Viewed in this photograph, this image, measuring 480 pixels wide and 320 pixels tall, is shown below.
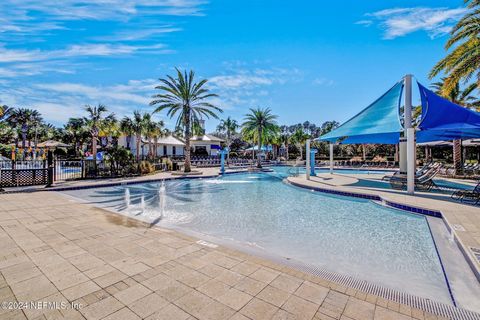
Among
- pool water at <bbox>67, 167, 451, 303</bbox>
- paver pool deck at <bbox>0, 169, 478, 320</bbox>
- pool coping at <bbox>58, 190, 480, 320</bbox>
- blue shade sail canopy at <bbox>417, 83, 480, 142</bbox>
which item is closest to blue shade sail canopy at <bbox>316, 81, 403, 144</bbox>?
blue shade sail canopy at <bbox>417, 83, 480, 142</bbox>

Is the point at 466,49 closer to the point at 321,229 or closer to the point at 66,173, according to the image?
the point at 321,229

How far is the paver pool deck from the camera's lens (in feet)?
7.84

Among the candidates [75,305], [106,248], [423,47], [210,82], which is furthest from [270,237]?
[210,82]

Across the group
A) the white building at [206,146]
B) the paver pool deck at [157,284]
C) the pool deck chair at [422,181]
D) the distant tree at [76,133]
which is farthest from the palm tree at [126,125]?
the pool deck chair at [422,181]

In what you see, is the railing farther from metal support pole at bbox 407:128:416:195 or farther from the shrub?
metal support pole at bbox 407:128:416:195

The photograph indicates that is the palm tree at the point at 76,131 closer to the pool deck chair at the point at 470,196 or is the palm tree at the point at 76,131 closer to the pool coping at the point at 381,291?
the pool coping at the point at 381,291

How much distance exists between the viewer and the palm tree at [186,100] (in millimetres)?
19891

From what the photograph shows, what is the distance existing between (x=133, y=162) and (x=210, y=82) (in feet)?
31.8

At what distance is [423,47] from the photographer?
12562 millimetres

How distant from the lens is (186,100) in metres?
20.7

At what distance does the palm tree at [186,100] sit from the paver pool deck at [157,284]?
636 inches

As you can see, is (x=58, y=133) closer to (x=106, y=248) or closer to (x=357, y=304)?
(x=106, y=248)

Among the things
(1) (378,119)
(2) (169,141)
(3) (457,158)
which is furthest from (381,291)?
(2) (169,141)

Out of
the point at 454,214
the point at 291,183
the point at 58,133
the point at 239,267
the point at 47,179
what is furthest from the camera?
the point at 58,133
